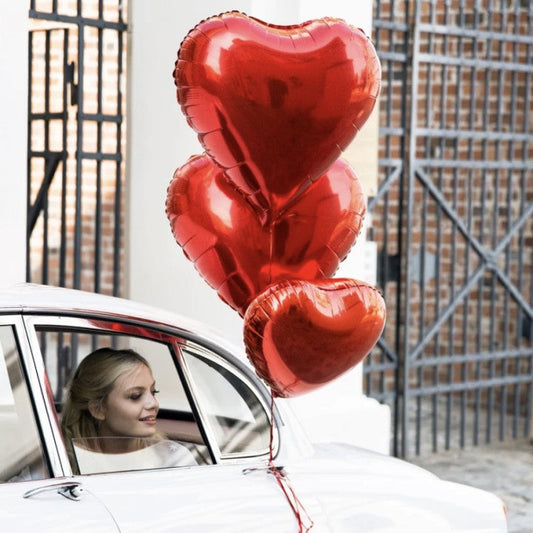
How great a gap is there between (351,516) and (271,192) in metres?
0.89

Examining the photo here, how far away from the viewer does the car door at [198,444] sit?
2.80 metres

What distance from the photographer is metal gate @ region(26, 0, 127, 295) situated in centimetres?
601

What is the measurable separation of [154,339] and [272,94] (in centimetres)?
70

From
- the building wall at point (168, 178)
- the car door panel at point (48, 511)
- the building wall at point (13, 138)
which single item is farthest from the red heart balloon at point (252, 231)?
the building wall at point (168, 178)

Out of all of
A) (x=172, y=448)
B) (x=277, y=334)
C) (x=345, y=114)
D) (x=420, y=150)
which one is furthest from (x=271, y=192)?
(x=420, y=150)

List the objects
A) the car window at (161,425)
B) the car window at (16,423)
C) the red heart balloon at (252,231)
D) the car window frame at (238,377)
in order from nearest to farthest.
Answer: the car window at (16,423), the car window at (161,425), the car window frame at (238,377), the red heart balloon at (252,231)

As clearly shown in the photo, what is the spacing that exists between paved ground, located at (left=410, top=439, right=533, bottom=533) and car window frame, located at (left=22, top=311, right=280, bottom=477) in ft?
11.1

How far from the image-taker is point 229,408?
3.05m

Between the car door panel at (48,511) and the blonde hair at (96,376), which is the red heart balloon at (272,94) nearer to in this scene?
the blonde hair at (96,376)

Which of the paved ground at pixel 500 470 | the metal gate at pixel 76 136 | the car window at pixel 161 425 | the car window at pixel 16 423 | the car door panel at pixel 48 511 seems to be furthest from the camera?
the paved ground at pixel 500 470

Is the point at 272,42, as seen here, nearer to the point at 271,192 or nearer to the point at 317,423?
the point at 271,192

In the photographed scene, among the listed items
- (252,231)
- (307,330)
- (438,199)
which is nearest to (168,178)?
(438,199)

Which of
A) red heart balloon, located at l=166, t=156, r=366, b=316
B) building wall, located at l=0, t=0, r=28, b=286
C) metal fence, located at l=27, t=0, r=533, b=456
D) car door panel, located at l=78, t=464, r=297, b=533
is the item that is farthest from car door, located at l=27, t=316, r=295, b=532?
metal fence, located at l=27, t=0, r=533, b=456

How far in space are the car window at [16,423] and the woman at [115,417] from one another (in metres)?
0.11
